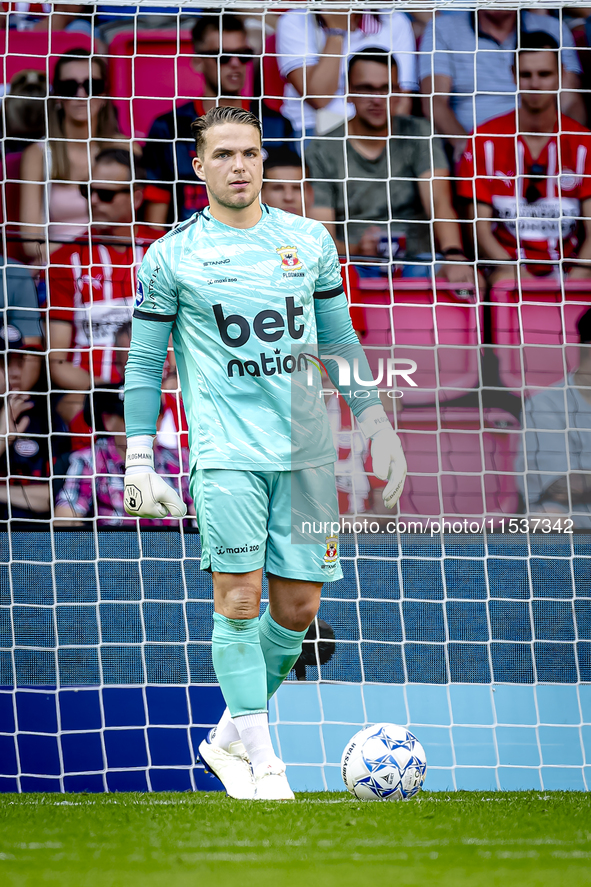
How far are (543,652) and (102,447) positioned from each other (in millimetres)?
2620

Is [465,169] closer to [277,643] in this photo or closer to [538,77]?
[538,77]

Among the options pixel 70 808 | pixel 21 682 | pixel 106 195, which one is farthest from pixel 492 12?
pixel 70 808

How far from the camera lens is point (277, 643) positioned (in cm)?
284

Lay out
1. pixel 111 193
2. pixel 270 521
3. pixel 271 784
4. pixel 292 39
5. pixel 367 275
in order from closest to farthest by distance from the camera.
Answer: pixel 271 784 < pixel 270 521 < pixel 111 193 < pixel 367 275 < pixel 292 39

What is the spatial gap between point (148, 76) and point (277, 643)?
13.7ft

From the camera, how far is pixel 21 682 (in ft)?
15.0

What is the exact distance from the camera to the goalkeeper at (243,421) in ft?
8.71

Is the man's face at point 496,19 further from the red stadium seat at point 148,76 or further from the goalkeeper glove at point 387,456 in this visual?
the goalkeeper glove at point 387,456

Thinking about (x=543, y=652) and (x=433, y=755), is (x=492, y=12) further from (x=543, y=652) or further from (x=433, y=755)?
(x=433, y=755)

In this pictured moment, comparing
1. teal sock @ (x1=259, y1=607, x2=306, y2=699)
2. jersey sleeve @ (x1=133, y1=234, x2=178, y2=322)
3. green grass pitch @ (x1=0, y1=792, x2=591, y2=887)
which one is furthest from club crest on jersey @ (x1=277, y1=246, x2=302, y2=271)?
green grass pitch @ (x1=0, y1=792, x2=591, y2=887)

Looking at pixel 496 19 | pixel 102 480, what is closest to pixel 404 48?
pixel 496 19

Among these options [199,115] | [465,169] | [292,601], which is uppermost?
[199,115]

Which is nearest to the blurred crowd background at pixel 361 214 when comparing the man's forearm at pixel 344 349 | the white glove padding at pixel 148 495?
the man's forearm at pixel 344 349

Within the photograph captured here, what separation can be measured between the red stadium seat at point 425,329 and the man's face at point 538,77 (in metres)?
1.17
